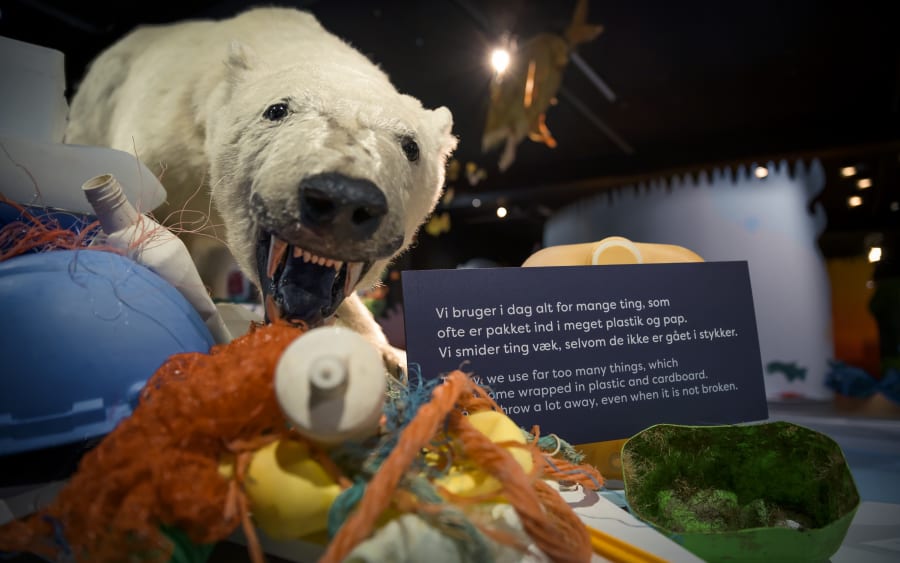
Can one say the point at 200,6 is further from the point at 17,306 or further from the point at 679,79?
the point at 679,79

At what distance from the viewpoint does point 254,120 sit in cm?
71

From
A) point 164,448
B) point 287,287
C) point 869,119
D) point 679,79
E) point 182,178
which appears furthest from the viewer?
point 679,79

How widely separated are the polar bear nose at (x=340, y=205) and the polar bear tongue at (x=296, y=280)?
81 millimetres

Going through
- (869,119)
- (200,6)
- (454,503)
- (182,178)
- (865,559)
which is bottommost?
(865,559)

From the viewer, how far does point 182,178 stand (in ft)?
2.97

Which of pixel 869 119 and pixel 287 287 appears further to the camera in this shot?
pixel 869 119

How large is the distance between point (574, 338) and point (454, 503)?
409mm

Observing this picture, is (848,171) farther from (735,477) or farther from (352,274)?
(352,274)

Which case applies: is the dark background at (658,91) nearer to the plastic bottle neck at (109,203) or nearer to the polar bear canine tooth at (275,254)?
the polar bear canine tooth at (275,254)

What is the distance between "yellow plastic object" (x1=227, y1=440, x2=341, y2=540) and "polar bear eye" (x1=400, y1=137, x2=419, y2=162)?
474 millimetres

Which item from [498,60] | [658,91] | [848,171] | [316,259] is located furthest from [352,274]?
[848,171]

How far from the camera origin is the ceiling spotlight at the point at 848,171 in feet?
5.53

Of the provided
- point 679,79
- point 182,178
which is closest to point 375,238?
point 182,178

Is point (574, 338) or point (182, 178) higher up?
point (182, 178)
